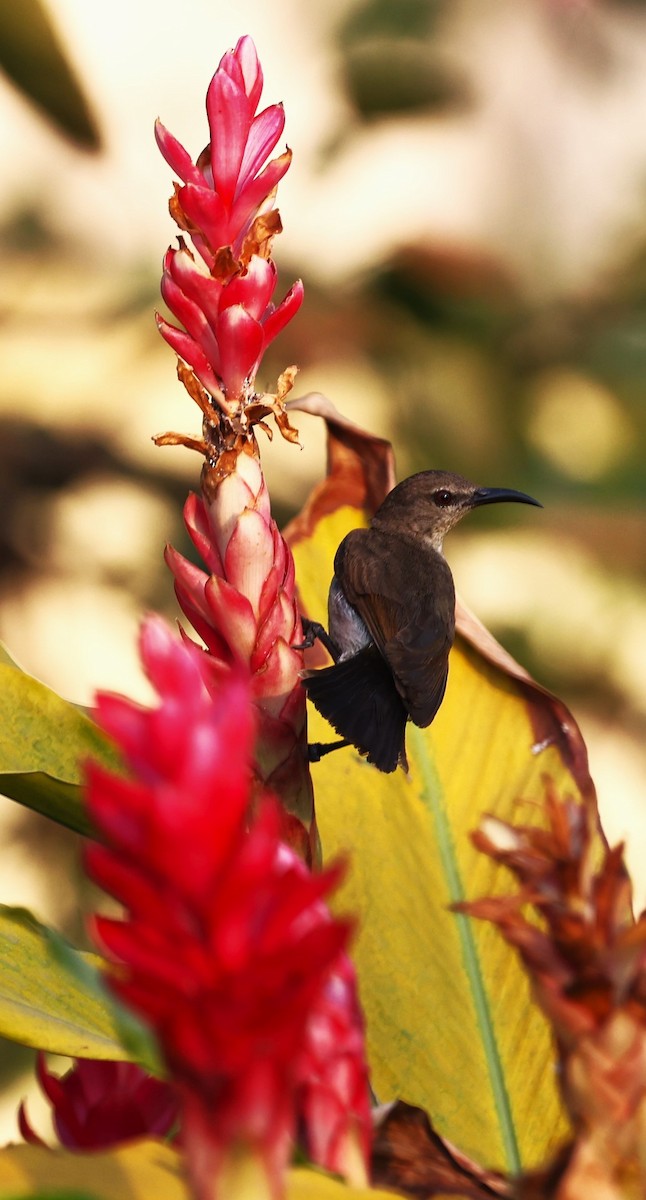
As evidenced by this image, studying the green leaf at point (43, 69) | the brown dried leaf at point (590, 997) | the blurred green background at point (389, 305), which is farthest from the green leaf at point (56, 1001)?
the green leaf at point (43, 69)

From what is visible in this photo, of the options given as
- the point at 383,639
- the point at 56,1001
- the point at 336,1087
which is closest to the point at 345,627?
the point at 383,639

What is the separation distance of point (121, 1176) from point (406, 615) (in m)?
0.41

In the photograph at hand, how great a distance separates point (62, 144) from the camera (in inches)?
41.4

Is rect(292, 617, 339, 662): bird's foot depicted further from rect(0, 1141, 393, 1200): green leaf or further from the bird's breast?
rect(0, 1141, 393, 1200): green leaf

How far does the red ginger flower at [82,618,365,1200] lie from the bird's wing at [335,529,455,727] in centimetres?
34

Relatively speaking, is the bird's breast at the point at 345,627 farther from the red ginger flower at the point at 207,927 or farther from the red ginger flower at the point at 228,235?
the red ginger flower at the point at 207,927

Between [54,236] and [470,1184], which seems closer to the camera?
[470,1184]

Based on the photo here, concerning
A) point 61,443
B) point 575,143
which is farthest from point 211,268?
point 575,143

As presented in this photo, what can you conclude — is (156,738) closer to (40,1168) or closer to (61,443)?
(40,1168)

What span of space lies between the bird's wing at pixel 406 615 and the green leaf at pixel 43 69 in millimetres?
568

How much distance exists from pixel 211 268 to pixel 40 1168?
0.23 meters

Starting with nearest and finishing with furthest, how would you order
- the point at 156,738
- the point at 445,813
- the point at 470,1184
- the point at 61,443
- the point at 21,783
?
the point at 156,738 < the point at 470,1184 < the point at 21,783 < the point at 445,813 < the point at 61,443

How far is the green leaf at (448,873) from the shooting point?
41 cm

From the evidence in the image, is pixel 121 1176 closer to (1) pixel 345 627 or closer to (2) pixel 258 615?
(2) pixel 258 615
